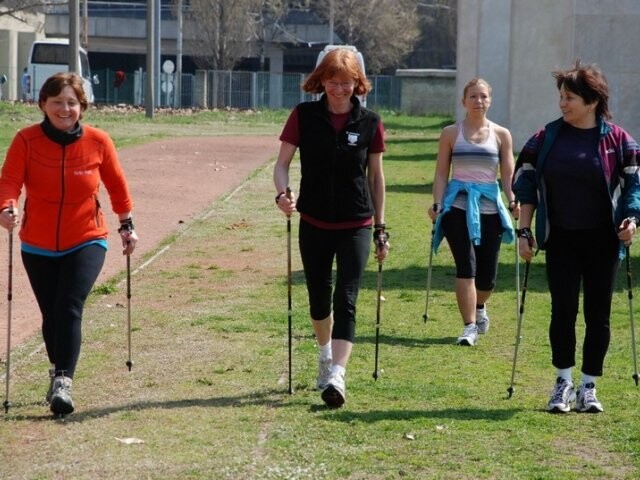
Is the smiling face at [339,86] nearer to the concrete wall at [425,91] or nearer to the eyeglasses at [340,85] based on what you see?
the eyeglasses at [340,85]

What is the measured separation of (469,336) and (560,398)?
2388 mm

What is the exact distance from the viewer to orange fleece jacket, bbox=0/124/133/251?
7.69 m

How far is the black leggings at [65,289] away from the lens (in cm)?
774

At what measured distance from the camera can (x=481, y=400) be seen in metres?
8.16

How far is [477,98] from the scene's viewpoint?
1018 cm

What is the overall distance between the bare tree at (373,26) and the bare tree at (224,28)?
561 cm

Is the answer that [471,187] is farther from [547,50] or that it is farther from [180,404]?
[547,50]

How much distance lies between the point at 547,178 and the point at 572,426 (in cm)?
134

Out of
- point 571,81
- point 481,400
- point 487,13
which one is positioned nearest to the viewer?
point 571,81

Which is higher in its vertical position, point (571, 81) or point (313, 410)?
point (571, 81)

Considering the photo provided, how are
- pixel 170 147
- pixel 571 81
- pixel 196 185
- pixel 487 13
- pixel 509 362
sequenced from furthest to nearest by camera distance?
pixel 487 13 < pixel 170 147 < pixel 196 185 < pixel 509 362 < pixel 571 81

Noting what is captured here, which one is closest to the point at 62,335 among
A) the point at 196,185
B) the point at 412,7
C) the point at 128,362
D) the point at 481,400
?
the point at 128,362

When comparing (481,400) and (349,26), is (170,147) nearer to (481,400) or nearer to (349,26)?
(481,400)

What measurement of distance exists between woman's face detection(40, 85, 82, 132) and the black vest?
1.25m
